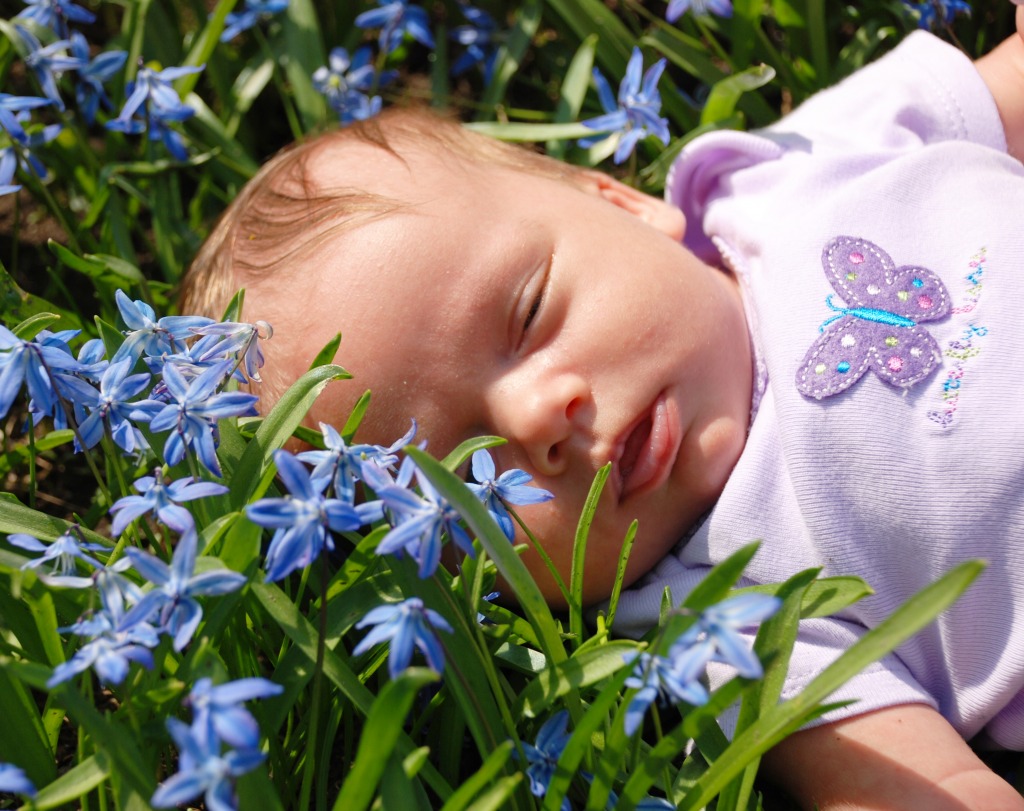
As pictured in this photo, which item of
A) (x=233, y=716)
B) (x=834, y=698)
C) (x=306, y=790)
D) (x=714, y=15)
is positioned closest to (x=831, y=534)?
(x=834, y=698)

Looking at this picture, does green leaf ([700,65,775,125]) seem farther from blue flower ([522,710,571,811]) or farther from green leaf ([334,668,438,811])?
green leaf ([334,668,438,811])

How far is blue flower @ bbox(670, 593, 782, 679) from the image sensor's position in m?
1.33

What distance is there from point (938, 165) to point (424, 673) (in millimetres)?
2113

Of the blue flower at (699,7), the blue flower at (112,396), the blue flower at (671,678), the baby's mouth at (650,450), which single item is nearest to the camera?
the blue flower at (671,678)

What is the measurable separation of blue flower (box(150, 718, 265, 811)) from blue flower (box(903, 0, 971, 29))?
10.8 ft

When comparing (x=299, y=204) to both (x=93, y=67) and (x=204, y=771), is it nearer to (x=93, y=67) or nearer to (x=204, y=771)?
(x=93, y=67)

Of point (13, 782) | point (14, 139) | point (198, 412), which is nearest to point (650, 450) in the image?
point (198, 412)

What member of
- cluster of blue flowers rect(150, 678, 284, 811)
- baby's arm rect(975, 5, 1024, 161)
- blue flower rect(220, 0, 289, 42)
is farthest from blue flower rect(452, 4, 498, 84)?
cluster of blue flowers rect(150, 678, 284, 811)

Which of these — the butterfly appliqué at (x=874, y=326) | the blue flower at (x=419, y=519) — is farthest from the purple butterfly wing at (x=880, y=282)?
the blue flower at (x=419, y=519)

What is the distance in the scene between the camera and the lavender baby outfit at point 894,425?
7.74 feet

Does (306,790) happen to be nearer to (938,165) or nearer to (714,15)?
(938,165)

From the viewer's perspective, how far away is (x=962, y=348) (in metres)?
2.45

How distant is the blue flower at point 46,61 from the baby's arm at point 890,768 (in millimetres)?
2739

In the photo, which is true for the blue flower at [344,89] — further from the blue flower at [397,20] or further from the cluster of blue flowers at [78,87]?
the cluster of blue flowers at [78,87]
